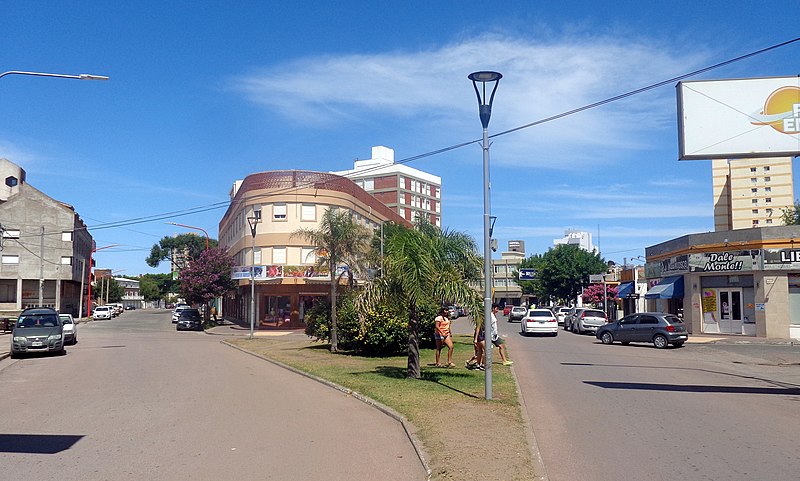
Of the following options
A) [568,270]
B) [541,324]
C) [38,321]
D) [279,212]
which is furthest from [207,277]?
[568,270]

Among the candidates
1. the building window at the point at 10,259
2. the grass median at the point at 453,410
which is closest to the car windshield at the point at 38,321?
the grass median at the point at 453,410

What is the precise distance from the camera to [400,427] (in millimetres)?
10148

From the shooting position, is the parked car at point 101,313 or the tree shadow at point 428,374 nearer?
the tree shadow at point 428,374

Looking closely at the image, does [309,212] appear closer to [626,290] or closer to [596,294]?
[626,290]

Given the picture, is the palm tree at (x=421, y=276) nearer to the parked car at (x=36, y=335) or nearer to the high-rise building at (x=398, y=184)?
the parked car at (x=36, y=335)

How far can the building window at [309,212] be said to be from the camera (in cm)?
4819

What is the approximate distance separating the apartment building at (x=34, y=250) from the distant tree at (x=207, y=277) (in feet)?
50.4

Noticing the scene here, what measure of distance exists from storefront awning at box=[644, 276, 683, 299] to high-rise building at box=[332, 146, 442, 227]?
49819 millimetres

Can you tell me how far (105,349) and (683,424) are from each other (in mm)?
25263

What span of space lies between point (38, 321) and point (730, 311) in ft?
107

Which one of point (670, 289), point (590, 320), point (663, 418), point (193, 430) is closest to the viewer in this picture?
point (193, 430)

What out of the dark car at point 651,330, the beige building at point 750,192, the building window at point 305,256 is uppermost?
the beige building at point 750,192

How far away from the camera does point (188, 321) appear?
51938mm

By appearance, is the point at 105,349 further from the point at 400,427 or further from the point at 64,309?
the point at 64,309
